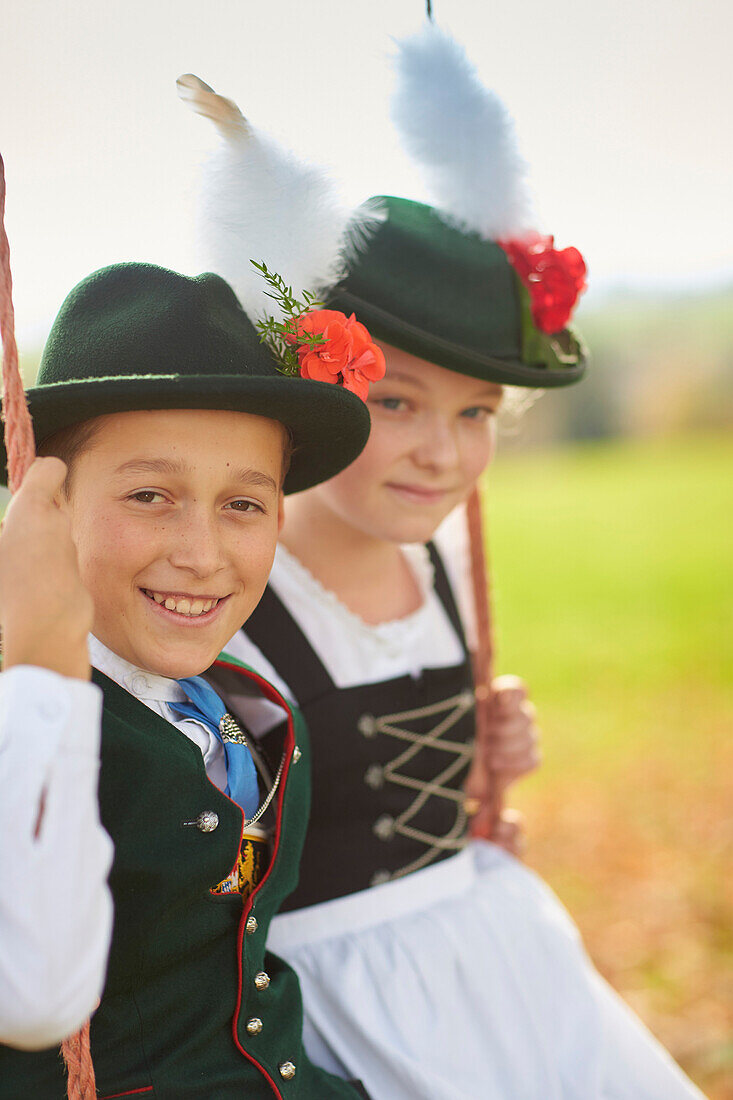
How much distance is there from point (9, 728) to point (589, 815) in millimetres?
4157

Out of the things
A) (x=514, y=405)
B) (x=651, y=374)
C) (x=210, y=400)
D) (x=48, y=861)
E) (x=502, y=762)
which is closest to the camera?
(x=48, y=861)

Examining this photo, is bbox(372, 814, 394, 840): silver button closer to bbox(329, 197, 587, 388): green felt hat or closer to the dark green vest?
the dark green vest

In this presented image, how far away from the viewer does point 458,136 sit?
1.85 meters

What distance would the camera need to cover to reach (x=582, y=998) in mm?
1840

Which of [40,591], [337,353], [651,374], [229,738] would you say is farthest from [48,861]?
[651,374]

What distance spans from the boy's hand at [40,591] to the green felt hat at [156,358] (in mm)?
179

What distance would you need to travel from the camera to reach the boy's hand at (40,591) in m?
0.98

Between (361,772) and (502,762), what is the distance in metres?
0.50

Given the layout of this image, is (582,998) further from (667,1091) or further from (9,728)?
(9,728)

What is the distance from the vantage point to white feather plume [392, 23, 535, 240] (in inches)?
71.2

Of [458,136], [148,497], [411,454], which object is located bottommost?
[148,497]

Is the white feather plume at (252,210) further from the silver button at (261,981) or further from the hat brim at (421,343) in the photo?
the silver button at (261,981)

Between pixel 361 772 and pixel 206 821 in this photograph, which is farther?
pixel 361 772

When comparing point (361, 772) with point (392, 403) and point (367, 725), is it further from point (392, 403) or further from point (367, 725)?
point (392, 403)
